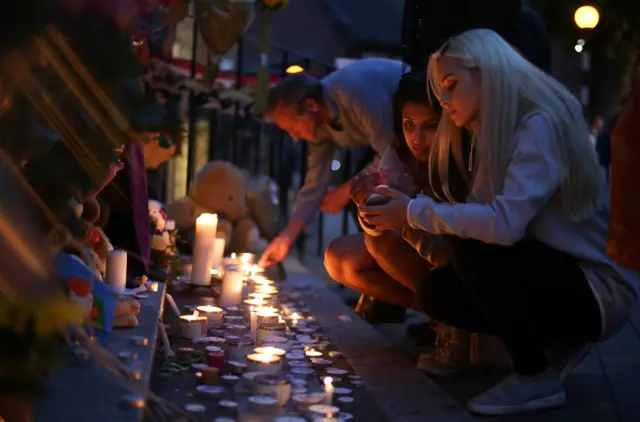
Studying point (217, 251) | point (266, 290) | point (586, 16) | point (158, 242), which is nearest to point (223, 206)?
point (217, 251)

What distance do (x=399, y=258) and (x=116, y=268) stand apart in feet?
3.21

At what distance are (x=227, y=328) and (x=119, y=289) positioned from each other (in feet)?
1.64

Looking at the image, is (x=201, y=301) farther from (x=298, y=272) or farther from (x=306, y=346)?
(x=298, y=272)

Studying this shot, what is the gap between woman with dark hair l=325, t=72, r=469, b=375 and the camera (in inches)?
118

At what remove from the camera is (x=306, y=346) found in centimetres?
322

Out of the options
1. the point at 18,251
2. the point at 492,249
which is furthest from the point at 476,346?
the point at 18,251

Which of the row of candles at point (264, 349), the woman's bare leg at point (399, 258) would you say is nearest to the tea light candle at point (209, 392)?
the row of candles at point (264, 349)

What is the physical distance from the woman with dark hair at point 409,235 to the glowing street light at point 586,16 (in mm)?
7466

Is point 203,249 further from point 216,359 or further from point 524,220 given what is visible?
point 524,220

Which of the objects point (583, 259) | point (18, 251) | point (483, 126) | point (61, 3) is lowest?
point (583, 259)

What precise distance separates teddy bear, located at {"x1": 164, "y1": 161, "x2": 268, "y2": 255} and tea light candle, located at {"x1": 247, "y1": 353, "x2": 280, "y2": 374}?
2.78 metres

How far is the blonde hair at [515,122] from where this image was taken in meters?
2.58

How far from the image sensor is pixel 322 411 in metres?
2.27

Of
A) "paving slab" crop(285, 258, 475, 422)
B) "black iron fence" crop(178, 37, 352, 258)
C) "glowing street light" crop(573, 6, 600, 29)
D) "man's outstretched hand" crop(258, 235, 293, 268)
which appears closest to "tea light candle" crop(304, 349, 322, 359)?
"paving slab" crop(285, 258, 475, 422)
